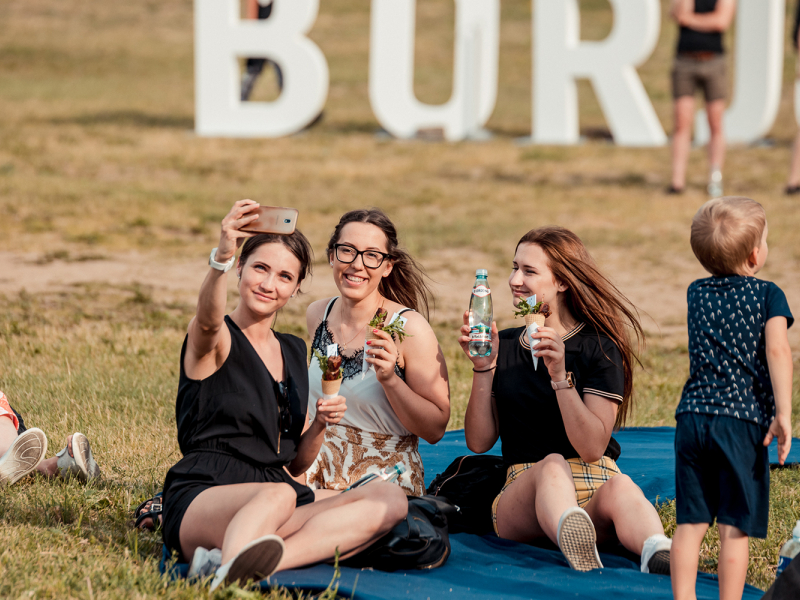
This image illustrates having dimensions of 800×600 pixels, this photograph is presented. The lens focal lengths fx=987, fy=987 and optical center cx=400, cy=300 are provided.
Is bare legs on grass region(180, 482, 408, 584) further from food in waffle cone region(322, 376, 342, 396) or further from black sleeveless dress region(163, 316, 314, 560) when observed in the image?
food in waffle cone region(322, 376, 342, 396)

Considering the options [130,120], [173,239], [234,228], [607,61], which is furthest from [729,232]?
[130,120]

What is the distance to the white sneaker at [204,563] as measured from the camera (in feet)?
11.1

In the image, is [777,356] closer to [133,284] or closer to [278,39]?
[133,284]

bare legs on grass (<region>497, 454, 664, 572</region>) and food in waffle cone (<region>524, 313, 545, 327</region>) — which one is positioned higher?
food in waffle cone (<region>524, 313, 545, 327</region>)

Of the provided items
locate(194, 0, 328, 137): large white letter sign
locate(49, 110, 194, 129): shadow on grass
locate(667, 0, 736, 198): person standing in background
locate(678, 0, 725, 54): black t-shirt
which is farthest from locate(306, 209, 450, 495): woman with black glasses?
locate(49, 110, 194, 129): shadow on grass

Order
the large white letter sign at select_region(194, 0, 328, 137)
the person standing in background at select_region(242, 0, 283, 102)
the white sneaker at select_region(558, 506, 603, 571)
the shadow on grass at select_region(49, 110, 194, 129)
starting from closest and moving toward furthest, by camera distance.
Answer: the white sneaker at select_region(558, 506, 603, 571) < the large white letter sign at select_region(194, 0, 328, 137) < the shadow on grass at select_region(49, 110, 194, 129) < the person standing in background at select_region(242, 0, 283, 102)

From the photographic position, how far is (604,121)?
22203mm

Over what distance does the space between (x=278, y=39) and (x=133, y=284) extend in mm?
7931

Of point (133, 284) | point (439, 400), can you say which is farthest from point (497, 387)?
point (133, 284)

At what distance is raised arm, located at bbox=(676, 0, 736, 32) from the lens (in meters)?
12.2

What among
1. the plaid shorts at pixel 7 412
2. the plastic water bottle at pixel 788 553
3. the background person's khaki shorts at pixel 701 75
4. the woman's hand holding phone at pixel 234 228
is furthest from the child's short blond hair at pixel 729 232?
the background person's khaki shorts at pixel 701 75

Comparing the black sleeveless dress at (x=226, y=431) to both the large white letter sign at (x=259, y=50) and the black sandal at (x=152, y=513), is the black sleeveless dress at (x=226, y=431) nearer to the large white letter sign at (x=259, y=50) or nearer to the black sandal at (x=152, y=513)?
the black sandal at (x=152, y=513)

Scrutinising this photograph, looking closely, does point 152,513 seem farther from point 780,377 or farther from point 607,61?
point 607,61

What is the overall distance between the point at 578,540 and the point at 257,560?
3.97 feet
